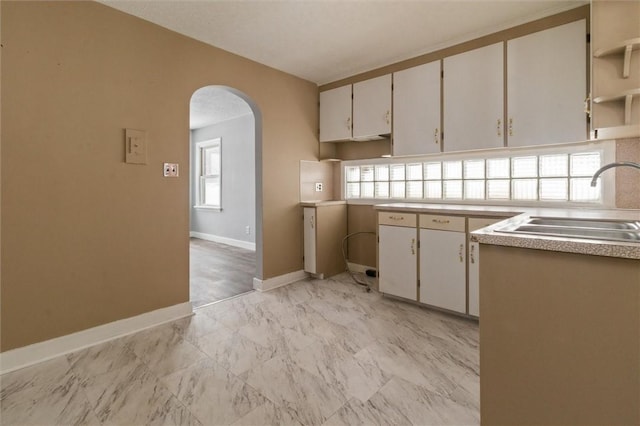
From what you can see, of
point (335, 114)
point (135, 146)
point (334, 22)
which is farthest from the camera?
point (335, 114)

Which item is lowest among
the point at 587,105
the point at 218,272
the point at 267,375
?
the point at 267,375

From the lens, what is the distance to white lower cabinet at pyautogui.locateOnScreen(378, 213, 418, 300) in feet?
9.64

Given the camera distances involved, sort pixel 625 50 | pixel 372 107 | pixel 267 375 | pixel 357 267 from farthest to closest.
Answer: pixel 357 267 → pixel 372 107 → pixel 267 375 → pixel 625 50

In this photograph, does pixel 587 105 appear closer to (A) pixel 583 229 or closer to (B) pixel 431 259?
(A) pixel 583 229

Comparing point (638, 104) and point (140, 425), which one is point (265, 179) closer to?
point (140, 425)

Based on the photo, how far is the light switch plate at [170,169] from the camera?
2695 mm

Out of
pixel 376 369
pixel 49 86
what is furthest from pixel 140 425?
pixel 49 86

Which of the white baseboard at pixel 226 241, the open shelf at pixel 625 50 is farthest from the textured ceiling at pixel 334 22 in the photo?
the white baseboard at pixel 226 241

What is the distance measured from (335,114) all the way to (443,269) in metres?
2.31

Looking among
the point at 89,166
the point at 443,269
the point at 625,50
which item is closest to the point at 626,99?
the point at 625,50

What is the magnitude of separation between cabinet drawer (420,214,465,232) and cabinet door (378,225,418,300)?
0.45 feet

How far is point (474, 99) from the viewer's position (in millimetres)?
2889

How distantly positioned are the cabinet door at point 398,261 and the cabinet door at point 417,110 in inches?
35.5

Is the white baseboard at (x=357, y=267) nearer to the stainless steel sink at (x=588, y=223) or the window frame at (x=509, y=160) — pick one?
the window frame at (x=509, y=160)
